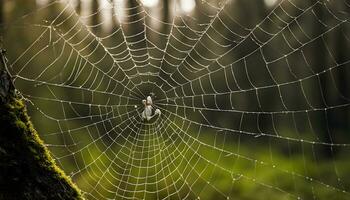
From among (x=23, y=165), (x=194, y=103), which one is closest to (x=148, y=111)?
(x=23, y=165)

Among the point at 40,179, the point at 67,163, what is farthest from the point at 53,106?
the point at 40,179

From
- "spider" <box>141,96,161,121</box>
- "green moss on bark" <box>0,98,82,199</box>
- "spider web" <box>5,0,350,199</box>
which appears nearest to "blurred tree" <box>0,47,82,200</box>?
"green moss on bark" <box>0,98,82,199</box>

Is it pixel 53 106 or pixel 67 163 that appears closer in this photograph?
pixel 67 163

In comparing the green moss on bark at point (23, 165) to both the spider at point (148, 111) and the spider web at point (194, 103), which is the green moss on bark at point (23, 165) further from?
the spider web at point (194, 103)

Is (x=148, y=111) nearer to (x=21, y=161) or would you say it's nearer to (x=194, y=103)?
(x=21, y=161)

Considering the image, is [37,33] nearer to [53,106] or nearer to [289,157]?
[53,106]

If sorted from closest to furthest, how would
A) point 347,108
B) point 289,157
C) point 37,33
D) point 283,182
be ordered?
point 283,182 < point 289,157 < point 37,33 < point 347,108

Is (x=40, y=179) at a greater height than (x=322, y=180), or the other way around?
(x=40, y=179)

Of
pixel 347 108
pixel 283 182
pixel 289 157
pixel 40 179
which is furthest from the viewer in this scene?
pixel 347 108
